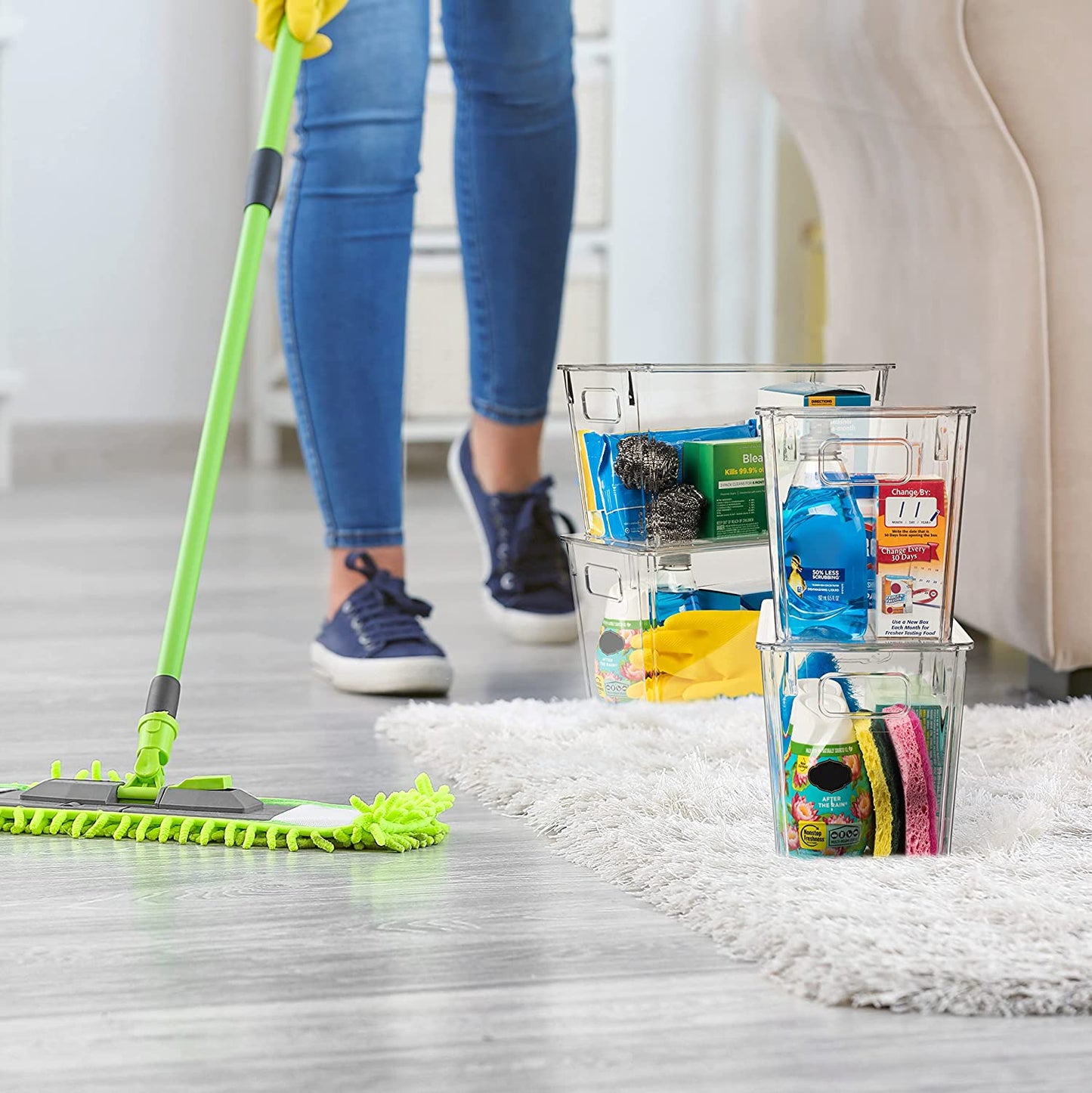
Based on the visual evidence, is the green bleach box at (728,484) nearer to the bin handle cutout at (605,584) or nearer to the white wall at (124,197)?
the bin handle cutout at (605,584)

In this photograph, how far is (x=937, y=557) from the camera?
0.88 m

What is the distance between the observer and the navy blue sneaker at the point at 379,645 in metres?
1.34

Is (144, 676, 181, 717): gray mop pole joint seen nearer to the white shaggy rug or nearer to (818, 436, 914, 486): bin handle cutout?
the white shaggy rug

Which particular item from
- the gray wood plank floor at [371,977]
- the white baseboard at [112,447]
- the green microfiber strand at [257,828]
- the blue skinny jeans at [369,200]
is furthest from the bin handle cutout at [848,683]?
the white baseboard at [112,447]

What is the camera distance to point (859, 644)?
867mm

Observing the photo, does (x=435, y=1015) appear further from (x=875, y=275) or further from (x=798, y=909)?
(x=875, y=275)

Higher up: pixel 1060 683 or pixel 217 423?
pixel 217 423

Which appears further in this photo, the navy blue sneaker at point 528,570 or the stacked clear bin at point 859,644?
the navy blue sneaker at point 528,570

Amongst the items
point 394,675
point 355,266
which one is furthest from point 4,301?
point 394,675

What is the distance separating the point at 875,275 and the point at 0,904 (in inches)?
40.5

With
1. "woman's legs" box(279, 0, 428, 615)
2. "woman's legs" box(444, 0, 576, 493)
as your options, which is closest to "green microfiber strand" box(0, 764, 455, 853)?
"woman's legs" box(279, 0, 428, 615)

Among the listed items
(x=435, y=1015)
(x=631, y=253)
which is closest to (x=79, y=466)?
(x=631, y=253)

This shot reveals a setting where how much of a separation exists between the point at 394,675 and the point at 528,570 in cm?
29

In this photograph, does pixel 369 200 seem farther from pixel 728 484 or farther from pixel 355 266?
pixel 728 484
